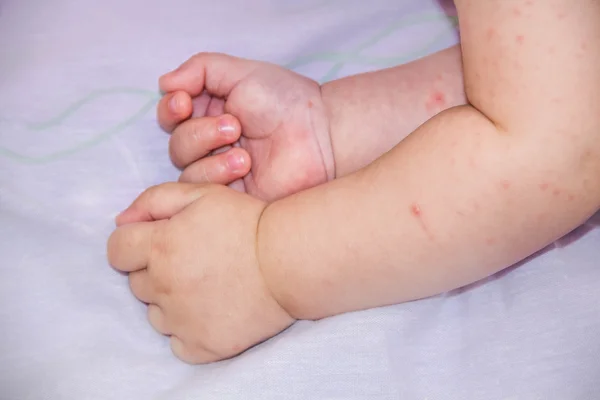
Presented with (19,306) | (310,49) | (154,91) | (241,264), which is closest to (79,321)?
(19,306)

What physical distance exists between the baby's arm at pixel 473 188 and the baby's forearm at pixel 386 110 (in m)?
0.13

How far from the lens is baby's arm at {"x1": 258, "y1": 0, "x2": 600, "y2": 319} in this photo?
0.70m

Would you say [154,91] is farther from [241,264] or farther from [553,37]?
[553,37]

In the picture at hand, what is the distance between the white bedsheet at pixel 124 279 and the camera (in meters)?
0.81

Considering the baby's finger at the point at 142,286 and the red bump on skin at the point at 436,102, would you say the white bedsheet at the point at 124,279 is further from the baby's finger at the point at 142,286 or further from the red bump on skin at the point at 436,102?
the red bump on skin at the point at 436,102

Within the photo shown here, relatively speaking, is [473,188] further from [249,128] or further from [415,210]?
[249,128]

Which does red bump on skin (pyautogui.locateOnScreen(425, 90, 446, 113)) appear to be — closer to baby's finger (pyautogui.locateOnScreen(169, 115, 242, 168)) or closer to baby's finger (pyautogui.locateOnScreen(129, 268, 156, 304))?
baby's finger (pyautogui.locateOnScreen(169, 115, 242, 168))

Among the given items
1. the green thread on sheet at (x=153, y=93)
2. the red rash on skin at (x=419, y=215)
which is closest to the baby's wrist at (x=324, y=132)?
the green thread on sheet at (x=153, y=93)

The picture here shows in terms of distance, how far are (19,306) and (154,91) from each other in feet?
1.11

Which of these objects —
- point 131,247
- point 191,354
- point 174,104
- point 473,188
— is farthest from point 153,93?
point 473,188

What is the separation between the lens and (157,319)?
0.87 metres

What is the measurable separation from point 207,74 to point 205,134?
0.09m

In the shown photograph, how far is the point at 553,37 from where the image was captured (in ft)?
2.27

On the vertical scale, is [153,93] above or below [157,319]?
above
